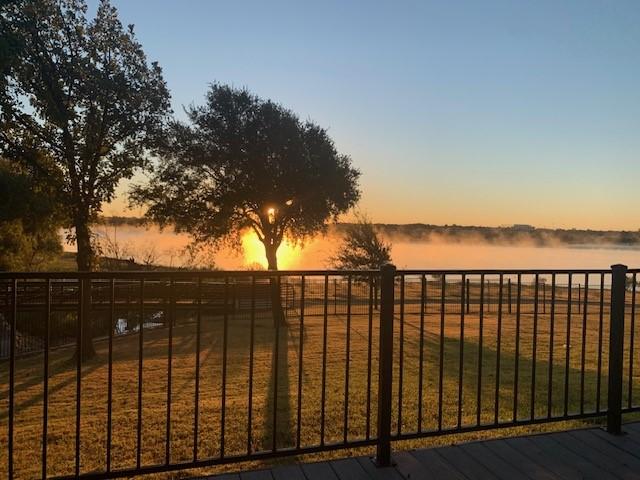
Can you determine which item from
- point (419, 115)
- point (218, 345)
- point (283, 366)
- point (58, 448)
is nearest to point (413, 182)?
point (419, 115)

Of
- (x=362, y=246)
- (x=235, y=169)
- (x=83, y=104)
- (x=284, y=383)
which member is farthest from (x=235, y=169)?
(x=362, y=246)

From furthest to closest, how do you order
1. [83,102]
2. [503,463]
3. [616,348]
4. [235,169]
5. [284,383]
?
[235,169] → [83,102] → [284,383] → [616,348] → [503,463]

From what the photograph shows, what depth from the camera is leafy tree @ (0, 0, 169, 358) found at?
955cm

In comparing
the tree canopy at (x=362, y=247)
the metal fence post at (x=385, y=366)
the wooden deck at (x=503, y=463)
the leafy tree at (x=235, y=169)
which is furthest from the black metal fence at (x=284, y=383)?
the tree canopy at (x=362, y=247)

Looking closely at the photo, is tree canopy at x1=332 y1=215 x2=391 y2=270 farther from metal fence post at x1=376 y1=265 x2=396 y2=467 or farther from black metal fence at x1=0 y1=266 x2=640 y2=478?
metal fence post at x1=376 y1=265 x2=396 y2=467

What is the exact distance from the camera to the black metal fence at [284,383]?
8.68 feet

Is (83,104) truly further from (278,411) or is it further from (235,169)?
(278,411)

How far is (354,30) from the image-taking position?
873cm

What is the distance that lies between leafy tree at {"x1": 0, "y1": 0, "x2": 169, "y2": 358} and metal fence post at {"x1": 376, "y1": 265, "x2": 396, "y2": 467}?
7898 mm

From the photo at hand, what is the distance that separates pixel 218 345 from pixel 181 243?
28.5ft

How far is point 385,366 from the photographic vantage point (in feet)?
9.25

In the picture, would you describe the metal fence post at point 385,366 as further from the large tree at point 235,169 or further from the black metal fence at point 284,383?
the large tree at point 235,169

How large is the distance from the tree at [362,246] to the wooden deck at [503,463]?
80.7 ft

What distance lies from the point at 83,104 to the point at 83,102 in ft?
0.14
